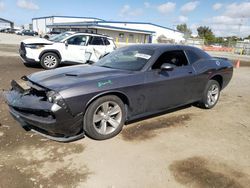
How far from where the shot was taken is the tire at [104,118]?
3861 millimetres

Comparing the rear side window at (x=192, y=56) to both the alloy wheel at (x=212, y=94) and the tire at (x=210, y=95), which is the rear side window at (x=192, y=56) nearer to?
the tire at (x=210, y=95)

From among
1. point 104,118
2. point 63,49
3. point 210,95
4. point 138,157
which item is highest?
point 63,49

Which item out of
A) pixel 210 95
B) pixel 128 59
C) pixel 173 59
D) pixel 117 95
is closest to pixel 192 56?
pixel 173 59

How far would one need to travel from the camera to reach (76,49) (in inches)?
431

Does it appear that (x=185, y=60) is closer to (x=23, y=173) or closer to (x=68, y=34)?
(x=23, y=173)

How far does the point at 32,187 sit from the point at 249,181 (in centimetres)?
263

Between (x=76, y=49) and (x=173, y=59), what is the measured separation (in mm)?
6651

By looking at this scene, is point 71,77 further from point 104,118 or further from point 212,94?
point 212,94

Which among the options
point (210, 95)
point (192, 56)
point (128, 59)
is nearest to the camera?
point (128, 59)

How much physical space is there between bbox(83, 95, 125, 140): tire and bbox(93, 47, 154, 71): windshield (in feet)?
2.69

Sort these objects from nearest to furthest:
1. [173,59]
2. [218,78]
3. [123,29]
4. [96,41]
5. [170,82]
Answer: [170,82] → [173,59] → [218,78] → [96,41] → [123,29]

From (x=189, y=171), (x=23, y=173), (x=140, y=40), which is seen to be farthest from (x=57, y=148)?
(x=140, y=40)

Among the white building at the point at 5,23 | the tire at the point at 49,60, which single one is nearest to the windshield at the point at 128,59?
the tire at the point at 49,60

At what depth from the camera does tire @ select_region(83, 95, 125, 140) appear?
3.86 meters
